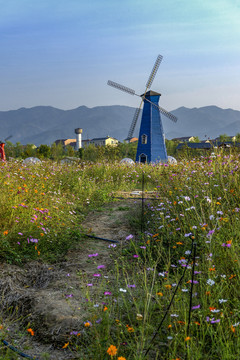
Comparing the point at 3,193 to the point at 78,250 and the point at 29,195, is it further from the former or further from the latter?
the point at 78,250

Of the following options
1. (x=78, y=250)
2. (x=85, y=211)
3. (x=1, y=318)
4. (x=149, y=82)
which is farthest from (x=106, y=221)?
(x=149, y=82)

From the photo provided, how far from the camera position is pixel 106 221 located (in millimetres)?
6902

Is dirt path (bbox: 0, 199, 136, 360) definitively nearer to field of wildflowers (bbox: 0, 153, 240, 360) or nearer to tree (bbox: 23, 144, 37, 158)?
field of wildflowers (bbox: 0, 153, 240, 360)

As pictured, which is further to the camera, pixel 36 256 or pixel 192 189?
pixel 192 189

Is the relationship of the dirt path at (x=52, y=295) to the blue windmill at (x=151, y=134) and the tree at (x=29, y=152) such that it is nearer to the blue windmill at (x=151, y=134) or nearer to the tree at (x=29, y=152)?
the blue windmill at (x=151, y=134)

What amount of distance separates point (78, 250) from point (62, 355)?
2.54 m

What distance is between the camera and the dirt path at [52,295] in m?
2.89

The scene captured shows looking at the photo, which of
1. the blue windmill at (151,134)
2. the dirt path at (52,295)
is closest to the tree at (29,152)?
the blue windmill at (151,134)

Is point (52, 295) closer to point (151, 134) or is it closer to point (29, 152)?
point (151, 134)

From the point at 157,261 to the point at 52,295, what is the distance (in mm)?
1224

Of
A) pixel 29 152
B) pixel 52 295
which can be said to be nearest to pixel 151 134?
pixel 52 295

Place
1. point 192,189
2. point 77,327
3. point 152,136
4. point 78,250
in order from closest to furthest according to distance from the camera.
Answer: point 77,327 < point 78,250 < point 192,189 < point 152,136

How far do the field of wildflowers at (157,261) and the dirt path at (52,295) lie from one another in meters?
0.10

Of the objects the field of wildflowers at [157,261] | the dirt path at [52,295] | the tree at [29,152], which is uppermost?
the tree at [29,152]
